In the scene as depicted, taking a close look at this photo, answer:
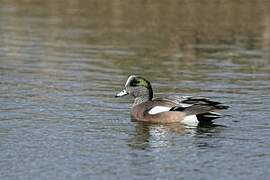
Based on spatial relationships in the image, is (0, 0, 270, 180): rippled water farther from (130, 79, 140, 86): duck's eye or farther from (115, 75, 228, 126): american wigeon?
(130, 79, 140, 86): duck's eye

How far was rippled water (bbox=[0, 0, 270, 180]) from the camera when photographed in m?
12.0

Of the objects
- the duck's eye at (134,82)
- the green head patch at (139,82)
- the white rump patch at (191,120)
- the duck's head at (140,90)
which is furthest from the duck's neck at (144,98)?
the white rump patch at (191,120)

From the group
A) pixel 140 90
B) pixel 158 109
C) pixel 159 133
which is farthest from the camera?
pixel 140 90

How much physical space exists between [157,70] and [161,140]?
8.66 metres

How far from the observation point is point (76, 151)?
41.6 feet

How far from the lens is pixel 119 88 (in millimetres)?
19297

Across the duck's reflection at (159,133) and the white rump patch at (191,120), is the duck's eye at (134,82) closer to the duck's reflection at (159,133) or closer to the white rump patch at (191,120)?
the duck's reflection at (159,133)

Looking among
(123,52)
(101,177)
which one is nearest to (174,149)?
(101,177)

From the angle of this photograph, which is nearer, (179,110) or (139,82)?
(179,110)

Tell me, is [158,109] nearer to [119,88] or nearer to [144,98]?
[144,98]

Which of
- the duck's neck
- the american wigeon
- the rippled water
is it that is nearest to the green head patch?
the duck's neck

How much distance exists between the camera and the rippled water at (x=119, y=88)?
39.3ft

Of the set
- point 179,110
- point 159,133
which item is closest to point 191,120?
point 179,110

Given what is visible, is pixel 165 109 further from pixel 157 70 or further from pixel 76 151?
pixel 157 70
